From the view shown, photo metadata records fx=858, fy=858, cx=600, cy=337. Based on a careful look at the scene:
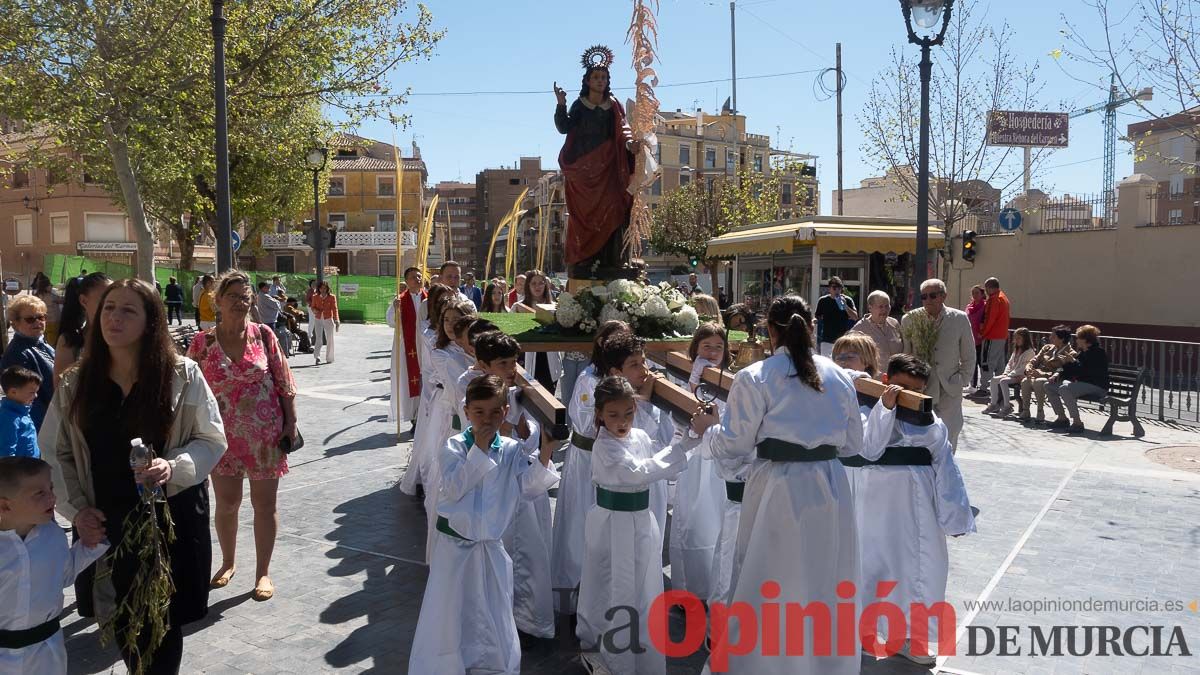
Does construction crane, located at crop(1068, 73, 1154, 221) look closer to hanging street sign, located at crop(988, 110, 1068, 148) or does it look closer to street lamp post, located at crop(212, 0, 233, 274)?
hanging street sign, located at crop(988, 110, 1068, 148)

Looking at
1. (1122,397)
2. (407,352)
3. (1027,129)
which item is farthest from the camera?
(1027,129)

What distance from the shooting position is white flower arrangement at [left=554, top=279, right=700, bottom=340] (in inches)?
249

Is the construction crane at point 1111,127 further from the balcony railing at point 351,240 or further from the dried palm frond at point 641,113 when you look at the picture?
the balcony railing at point 351,240

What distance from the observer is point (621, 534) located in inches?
167

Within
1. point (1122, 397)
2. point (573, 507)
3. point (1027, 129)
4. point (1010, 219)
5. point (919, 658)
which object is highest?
point (1027, 129)

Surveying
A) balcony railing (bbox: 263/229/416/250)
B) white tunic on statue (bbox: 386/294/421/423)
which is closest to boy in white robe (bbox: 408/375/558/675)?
white tunic on statue (bbox: 386/294/421/423)

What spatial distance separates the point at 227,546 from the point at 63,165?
1820cm

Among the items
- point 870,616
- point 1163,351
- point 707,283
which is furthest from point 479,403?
point 707,283

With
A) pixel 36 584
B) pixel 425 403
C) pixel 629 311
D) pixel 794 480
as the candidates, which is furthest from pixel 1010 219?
pixel 36 584

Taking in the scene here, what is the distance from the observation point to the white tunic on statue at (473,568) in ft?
12.8

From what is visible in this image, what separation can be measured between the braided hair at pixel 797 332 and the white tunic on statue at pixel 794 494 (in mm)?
40

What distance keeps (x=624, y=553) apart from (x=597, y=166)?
3.69 m

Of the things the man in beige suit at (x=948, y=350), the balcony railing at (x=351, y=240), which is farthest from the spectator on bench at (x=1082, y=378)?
the balcony railing at (x=351, y=240)

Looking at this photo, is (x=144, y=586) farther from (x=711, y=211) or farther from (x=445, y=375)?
(x=711, y=211)
